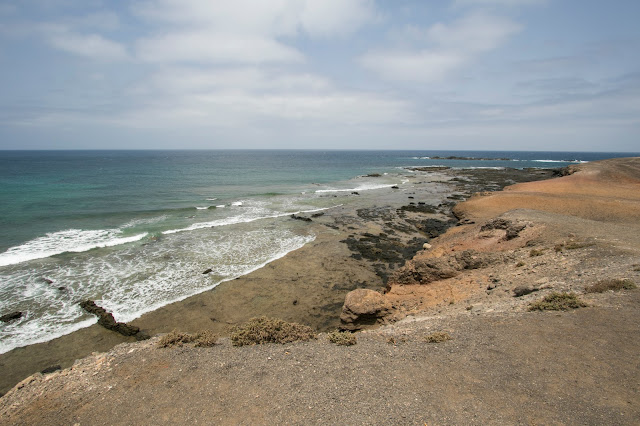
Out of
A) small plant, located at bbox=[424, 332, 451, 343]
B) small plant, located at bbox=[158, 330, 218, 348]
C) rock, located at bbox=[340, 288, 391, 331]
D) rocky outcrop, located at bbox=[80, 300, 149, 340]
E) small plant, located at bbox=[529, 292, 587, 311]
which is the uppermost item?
small plant, located at bbox=[529, 292, 587, 311]

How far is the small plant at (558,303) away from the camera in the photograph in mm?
8094

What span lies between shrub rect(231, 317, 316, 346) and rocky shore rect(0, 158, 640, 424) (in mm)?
304

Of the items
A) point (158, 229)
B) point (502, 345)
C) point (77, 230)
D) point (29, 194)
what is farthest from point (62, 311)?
point (29, 194)

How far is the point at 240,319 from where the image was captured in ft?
40.2

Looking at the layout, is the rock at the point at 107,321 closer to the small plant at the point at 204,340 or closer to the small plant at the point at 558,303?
the small plant at the point at 204,340

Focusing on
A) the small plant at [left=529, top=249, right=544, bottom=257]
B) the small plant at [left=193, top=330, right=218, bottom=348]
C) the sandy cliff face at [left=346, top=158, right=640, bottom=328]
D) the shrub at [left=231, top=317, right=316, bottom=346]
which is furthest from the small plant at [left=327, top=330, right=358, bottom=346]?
the small plant at [left=529, top=249, right=544, bottom=257]

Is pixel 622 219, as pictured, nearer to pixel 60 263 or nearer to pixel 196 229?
pixel 196 229

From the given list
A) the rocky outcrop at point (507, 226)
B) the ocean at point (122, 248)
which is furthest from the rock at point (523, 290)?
the ocean at point (122, 248)

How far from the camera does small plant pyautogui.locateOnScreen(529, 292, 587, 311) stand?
8094 mm

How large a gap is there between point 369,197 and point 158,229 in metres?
25.6

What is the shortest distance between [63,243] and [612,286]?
94.6 ft

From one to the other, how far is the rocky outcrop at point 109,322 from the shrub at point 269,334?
5.20 metres

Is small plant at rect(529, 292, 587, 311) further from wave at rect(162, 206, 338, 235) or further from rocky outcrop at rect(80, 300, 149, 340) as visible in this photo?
wave at rect(162, 206, 338, 235)

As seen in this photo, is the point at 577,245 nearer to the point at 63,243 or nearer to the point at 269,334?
the point at 269,334
